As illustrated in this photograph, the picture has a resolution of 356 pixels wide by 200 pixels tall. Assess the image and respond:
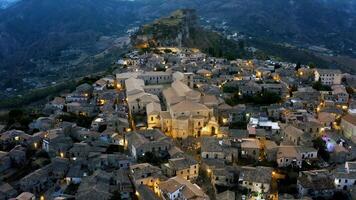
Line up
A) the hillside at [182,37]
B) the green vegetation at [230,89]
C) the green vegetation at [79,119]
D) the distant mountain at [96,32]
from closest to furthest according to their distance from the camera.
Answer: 1. the green vegetation at [79,119]
2. the green vegetation at [230,89]
3. the hillside at [182,37]
4. the distant mountain at [96,32]

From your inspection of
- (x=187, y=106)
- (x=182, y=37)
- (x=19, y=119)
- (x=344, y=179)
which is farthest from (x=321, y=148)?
(x=182, y=37)

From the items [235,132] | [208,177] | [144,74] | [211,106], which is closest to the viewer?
[208,177]

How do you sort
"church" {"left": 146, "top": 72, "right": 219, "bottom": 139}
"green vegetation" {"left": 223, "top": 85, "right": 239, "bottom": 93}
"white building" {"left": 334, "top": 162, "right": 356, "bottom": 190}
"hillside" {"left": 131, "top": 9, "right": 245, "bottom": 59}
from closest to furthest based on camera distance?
"white building" {"left": 334, "top": 162, "right": 356, "bottom": 190} < "church" {"left": 146, "top": 72, "right": 219, "bottom": 139} < "green vegetation" {"left": 223, "top": 85, "right": 239, "bottom": 93} < "hillside" {"left": 131, "top": 9, "right": 245, "bottom": 59}

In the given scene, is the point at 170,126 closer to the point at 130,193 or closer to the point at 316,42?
the point at 130,193

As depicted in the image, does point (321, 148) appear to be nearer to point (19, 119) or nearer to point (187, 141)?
point (187, 141)

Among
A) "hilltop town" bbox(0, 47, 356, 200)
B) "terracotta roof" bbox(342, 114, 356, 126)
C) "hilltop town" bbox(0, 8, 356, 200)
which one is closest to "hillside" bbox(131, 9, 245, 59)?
"hilltop town" bbox(0, 8, 356, 200)

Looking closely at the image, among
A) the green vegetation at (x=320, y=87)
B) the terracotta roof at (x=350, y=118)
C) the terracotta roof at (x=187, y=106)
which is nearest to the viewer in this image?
the terracotta roof at (x=350, y=118)

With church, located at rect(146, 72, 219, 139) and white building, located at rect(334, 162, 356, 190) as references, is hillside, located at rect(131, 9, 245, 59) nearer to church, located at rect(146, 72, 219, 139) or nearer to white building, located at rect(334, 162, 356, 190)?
church, located at rect(146, 72, 219, 139)

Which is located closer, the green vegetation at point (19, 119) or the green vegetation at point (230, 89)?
the green vegetation at point (19, 119)

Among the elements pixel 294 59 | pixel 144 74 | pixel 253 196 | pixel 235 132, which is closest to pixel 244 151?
pixel 235 132

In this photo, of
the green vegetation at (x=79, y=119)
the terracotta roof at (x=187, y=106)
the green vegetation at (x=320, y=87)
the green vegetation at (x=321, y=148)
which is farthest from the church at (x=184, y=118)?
the green vegetation at (x=320, y=87)

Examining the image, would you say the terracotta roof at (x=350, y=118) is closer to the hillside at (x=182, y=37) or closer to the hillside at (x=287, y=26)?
the hillside at (x=182, y=37)
